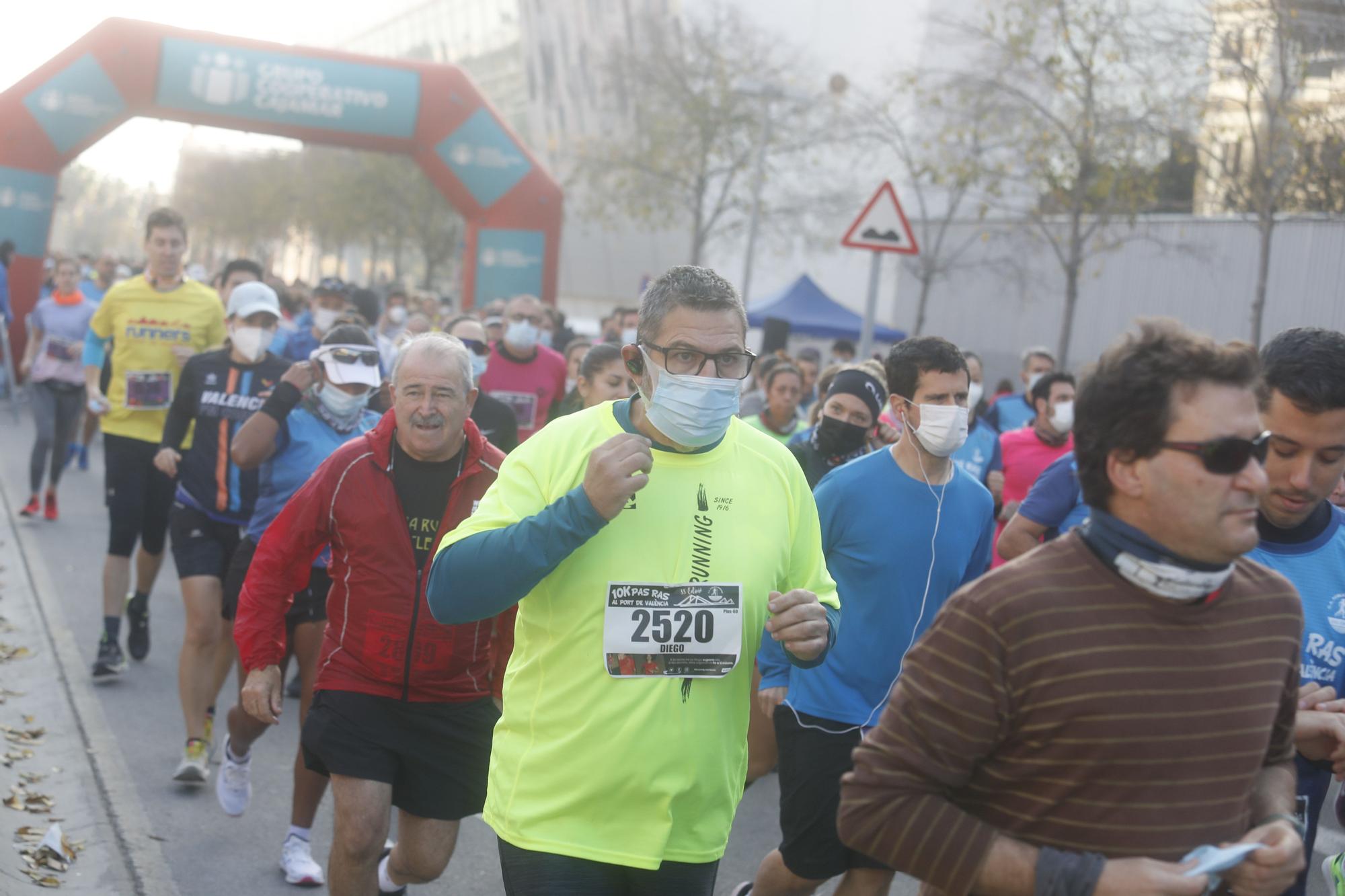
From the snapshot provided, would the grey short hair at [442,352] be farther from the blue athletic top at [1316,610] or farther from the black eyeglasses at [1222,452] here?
the black eyeglasses at [1222,452]

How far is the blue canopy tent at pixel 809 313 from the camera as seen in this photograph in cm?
2348

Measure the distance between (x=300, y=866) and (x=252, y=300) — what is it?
2.93 metres

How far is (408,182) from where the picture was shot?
151ft

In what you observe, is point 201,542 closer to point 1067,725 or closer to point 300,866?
point 300,866

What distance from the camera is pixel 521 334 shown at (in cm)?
1032

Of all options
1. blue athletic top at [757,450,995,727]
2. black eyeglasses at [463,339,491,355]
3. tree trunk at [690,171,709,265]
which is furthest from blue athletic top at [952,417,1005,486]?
tree trunk at [690,171,709,265]

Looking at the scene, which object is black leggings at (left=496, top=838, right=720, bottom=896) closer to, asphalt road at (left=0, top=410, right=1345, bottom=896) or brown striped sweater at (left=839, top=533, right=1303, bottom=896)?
brown striped sweater at (left=839, top=533, right=1303, bottom=896)

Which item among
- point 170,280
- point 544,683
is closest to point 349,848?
point 544,683

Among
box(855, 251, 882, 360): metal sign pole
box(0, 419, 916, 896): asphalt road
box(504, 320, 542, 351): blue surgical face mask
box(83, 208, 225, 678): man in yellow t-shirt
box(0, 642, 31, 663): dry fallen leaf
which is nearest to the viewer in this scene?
box(0, 419, 916, 896): asphalt road

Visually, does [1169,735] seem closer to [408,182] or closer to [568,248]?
[408,182]

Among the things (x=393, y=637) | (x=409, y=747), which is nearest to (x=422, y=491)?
(x=393, y=637)

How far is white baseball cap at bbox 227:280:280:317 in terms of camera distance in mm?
7113

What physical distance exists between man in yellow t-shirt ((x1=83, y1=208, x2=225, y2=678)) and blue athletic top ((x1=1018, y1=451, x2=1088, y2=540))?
5.42 metres

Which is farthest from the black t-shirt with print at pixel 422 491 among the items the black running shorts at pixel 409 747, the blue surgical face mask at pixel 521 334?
the blue surgical face mask at pixel 521 334
